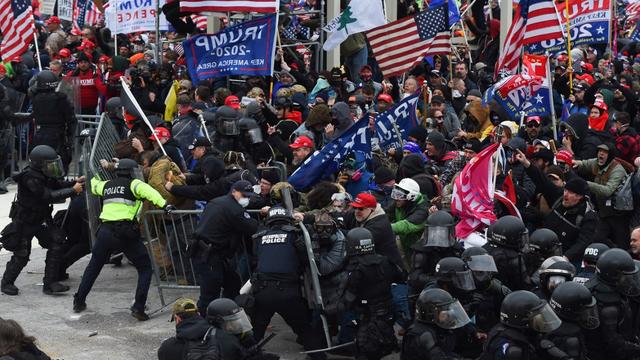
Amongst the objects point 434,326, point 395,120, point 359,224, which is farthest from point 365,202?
point 395,120

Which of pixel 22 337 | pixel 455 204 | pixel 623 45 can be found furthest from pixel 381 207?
pixel 623 45

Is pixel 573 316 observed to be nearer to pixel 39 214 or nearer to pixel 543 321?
pixel 543 321

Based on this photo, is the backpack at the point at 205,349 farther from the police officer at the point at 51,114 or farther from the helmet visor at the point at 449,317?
the police officer at the point at 51,114

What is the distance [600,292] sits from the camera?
9.99m

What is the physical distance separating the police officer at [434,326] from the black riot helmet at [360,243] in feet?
4.83

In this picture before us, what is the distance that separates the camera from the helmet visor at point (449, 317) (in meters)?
9.57

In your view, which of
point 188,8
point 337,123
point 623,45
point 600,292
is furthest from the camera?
point 623,45

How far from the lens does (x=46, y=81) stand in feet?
56.7

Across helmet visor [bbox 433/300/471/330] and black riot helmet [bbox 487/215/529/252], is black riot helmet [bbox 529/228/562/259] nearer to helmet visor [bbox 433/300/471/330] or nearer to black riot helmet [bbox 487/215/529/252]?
black riot helmet [bbox 487/215/529/252]

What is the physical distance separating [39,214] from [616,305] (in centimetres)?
656

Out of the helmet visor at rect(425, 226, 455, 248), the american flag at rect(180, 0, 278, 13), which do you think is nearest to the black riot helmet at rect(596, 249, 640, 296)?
Answer: the helmet visor at rect(425, 226, 455, 248)

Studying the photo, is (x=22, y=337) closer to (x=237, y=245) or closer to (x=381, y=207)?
(x=237, y=245)

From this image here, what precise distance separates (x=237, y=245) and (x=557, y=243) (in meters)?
3.28

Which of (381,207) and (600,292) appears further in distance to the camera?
(381,207)
